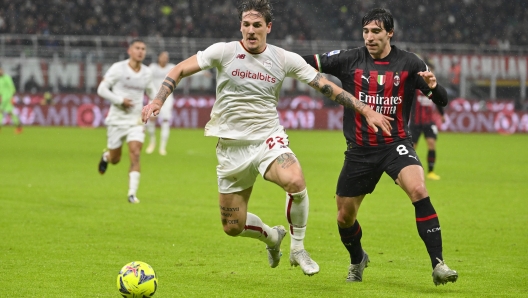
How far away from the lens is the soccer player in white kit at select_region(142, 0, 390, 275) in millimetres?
6676

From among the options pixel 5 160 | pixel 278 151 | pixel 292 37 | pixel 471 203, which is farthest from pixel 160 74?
pixel 292 37

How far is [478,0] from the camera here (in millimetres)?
41312

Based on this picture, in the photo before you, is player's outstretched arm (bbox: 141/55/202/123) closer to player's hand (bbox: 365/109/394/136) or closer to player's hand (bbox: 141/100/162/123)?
player's hand (bbox: 141/100/162/123)

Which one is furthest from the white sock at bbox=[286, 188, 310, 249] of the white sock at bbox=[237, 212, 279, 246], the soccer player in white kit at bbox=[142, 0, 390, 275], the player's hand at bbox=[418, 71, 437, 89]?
the player's hand at bbox=[418, 71, 437, 89]

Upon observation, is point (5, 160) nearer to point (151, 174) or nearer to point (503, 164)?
point (151, 174)

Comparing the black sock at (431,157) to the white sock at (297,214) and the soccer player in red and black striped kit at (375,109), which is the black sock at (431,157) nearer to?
the soccer player in red and black striped kit at (375,109)

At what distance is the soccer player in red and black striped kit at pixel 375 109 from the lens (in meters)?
6.88

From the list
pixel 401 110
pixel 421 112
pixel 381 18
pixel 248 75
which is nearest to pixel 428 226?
pixel 401 110

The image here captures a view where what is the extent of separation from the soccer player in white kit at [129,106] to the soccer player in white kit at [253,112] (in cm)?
546

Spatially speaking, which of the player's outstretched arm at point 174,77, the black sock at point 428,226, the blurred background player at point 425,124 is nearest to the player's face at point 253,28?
the player's outstretched arm at point 174,77

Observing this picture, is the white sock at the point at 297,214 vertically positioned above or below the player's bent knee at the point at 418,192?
below

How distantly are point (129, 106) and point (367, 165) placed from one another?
21.1 ft

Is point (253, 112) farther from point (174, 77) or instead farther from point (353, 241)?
point (353, 241)

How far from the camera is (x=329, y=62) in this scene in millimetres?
7215
